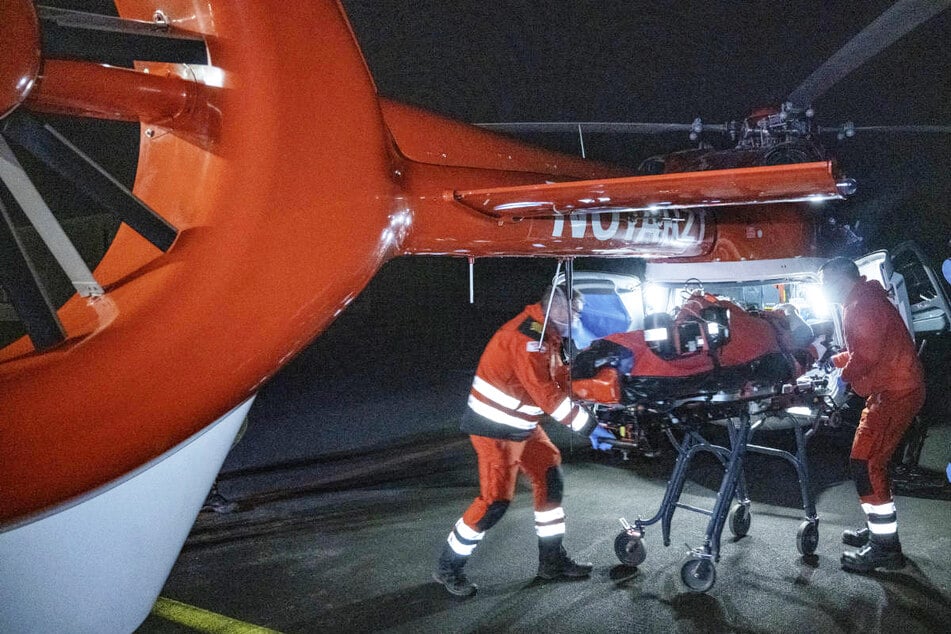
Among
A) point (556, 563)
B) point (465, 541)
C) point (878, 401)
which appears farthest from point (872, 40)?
point (465, 541)

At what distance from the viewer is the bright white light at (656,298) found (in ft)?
20.2

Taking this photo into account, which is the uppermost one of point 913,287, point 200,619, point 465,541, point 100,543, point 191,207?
point 191,207

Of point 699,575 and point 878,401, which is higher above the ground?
point 878,401

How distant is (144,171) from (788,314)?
353 cm

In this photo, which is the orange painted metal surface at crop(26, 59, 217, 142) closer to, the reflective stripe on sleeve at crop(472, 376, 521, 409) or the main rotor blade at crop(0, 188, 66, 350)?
the main rotor blade at crop(0, 188, 66, 350)

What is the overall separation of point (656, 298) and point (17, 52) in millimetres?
5797

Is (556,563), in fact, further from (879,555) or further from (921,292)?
(921,292)

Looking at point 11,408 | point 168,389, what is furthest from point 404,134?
point 11,408

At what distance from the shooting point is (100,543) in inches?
92.9

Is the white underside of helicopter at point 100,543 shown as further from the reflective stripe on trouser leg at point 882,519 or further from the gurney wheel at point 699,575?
the reflective stripe on trouser leg at point 882,519

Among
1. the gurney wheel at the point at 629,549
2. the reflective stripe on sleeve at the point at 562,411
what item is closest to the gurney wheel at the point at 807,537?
the gurney wheel at the point at 629,549

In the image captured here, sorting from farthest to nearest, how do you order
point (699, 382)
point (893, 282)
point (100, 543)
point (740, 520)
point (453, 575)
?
point (893, 282) → point (740, 520) → point (453, 575) → point (699, 382) → point (100, 543)

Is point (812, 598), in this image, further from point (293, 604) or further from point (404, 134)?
point (404, 134)

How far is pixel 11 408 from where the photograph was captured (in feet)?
3.18
